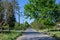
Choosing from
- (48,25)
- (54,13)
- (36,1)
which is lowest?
(48,25)

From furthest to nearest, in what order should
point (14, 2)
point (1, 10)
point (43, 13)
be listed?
point (43, 13) < point (1, 10) < point (14, 2)

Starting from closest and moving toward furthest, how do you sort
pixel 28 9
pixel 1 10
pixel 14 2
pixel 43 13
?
pixel 14 2 < pixel 1 10 < pixel 43 13 < pixel 28 9

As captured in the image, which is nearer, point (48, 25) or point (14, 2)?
point (14, 2)

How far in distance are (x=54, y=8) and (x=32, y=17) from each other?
677 cm

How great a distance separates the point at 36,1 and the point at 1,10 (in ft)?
69.7

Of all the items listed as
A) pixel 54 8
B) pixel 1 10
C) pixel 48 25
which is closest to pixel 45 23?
pixel 48 25

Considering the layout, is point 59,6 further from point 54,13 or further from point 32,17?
point 32,17

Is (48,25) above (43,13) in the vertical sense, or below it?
below

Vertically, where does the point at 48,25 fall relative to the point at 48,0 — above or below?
below

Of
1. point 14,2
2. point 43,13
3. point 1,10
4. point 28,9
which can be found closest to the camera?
point 14,2

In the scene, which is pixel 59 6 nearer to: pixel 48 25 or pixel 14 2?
pixel 48 25

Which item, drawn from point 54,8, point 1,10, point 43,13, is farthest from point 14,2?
point 54,8

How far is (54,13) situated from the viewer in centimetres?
5450

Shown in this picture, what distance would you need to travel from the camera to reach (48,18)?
52.8 m
